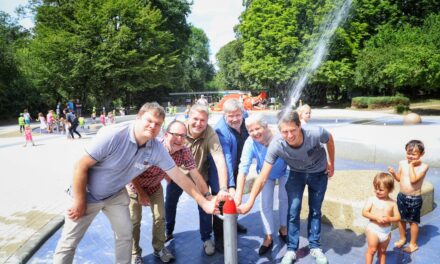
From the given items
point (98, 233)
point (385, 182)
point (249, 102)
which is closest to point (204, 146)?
point (385, 182)

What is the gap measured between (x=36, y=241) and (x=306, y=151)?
3.76 m

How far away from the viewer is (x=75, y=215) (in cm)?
304

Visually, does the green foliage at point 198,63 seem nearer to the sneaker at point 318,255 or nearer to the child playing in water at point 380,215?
the sneaker at point 318,255

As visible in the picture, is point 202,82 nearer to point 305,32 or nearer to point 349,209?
point 305,32

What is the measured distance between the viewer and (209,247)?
4.19 m

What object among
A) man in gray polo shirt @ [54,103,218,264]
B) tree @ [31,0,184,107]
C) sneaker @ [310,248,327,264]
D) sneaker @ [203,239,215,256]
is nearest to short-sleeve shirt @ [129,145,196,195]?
man in gray polo shirt @ [54,103,218,264]

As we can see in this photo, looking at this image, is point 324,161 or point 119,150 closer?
point 119,150

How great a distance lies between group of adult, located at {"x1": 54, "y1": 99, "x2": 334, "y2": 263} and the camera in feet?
9.66

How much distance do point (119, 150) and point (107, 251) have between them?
2.18 meters

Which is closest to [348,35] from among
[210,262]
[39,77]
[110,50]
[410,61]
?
[410,61]

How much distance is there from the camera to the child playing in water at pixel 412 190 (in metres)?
3.90

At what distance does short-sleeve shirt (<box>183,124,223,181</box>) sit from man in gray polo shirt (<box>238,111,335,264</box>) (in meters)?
0.58

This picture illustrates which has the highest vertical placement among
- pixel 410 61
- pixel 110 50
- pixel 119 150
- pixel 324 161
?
pixel 110 50

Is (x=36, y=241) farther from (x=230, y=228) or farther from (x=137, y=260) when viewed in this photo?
(x=230, y=228)
